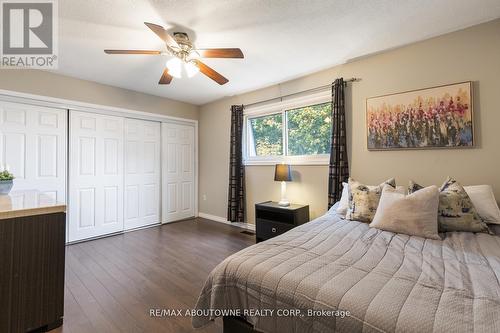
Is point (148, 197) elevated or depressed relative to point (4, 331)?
elevated

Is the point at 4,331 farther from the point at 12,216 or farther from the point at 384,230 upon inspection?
the point at 384,230

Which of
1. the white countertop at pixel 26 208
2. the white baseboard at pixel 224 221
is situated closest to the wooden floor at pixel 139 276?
the white baseboard at pixel 224 221

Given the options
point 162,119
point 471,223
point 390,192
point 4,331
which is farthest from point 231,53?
point 162,119

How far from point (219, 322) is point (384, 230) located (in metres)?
1.45

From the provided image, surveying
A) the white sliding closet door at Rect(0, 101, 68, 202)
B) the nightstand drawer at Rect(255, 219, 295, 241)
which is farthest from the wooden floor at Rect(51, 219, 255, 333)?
the white sliding closet door at Rect(0, 101, 68, 202)

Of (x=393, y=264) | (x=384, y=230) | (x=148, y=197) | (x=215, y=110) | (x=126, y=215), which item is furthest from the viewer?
(x=215, y=110)

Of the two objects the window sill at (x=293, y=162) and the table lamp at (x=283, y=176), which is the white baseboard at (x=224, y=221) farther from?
the window sill at (x=293, y=162)

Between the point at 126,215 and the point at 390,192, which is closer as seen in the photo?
the point at 390,192

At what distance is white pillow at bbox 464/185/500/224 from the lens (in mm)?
1834

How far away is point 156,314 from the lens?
5.91 ft

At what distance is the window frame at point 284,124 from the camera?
3.24 m

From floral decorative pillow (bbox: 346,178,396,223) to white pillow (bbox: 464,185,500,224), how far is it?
0.59 meters

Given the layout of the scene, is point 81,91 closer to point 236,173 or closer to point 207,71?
point 207,71

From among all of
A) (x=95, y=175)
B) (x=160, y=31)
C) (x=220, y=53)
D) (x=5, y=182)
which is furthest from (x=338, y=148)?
(x=95, y=175)
